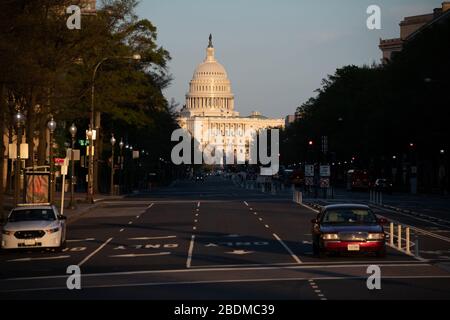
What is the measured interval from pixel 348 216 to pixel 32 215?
1008 cm

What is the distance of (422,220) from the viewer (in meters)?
51.9

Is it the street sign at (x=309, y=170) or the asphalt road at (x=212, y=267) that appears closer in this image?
the asphalt road at (x=212, y=267)

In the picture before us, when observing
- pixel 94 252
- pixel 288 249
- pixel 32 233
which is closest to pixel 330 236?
pixel 288 249

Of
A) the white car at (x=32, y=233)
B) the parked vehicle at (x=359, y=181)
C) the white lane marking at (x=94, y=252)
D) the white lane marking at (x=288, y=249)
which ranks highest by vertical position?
the parked vehicle at (x=359, y=181)

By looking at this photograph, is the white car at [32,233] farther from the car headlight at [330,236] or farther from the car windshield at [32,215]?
the car headlight at [330,236]

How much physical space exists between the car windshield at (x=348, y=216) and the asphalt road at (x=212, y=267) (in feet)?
3.23

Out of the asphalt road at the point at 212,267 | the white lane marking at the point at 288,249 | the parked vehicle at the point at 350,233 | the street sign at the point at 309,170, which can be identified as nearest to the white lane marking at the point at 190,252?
the asphalt road at the point at 212,267

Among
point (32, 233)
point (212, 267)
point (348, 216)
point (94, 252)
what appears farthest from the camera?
point (94, 252)

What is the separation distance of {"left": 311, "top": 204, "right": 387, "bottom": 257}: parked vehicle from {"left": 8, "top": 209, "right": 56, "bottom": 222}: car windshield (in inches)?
349

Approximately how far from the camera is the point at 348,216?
3088 centimetres

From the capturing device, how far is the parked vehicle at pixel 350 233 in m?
29.3

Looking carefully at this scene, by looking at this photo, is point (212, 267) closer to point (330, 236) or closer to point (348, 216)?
point (330, 236)

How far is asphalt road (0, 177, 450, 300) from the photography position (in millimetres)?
22141
